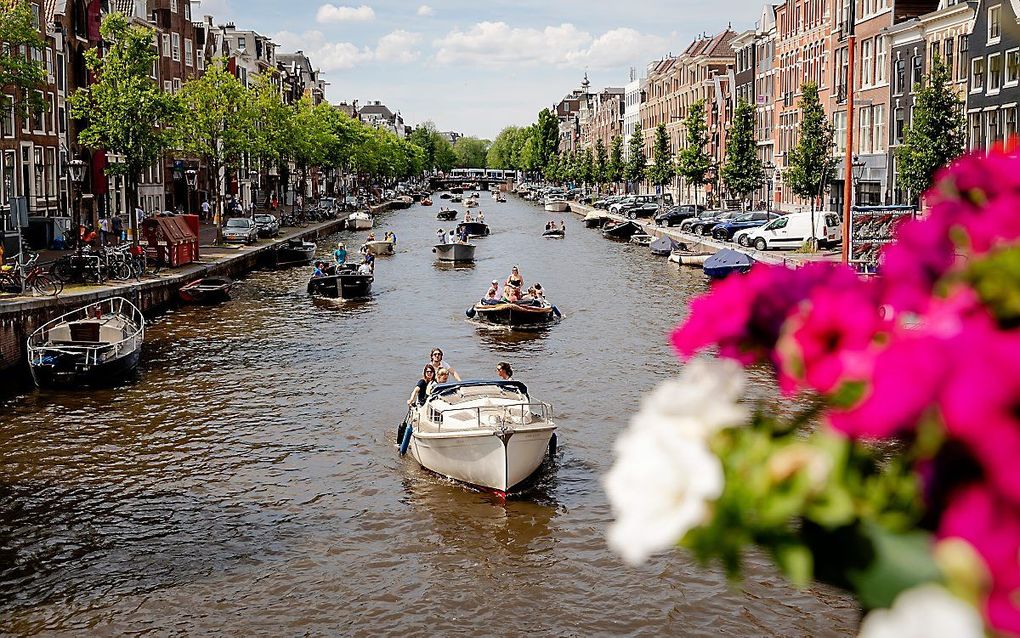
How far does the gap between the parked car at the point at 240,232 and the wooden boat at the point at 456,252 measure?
10.8m

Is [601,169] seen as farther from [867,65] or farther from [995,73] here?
[995,73]

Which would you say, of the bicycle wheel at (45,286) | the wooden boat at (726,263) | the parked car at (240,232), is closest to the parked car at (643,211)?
the parked car at (240,232)

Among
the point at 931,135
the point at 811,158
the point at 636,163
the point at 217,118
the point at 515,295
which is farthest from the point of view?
the point at 636,163

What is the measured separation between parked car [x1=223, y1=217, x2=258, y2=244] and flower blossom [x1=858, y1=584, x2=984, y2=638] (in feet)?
212

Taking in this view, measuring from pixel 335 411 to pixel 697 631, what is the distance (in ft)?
44.2

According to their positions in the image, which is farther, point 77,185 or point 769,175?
point 769,175

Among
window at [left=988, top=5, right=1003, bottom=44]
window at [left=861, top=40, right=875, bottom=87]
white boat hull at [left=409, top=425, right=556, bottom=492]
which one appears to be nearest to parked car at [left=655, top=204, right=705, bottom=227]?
window at [left=861, top=40, right=875, bottom=87]

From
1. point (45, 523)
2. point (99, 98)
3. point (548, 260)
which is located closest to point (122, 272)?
point (99, 98)

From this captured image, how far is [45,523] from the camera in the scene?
18.7m

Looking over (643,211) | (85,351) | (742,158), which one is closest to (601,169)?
(643,211)

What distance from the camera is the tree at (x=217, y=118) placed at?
66562mm

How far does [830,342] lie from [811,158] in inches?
2374

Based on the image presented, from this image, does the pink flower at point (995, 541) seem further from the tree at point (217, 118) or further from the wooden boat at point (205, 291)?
the tree at point (217, 118)

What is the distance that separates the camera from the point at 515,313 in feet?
126
